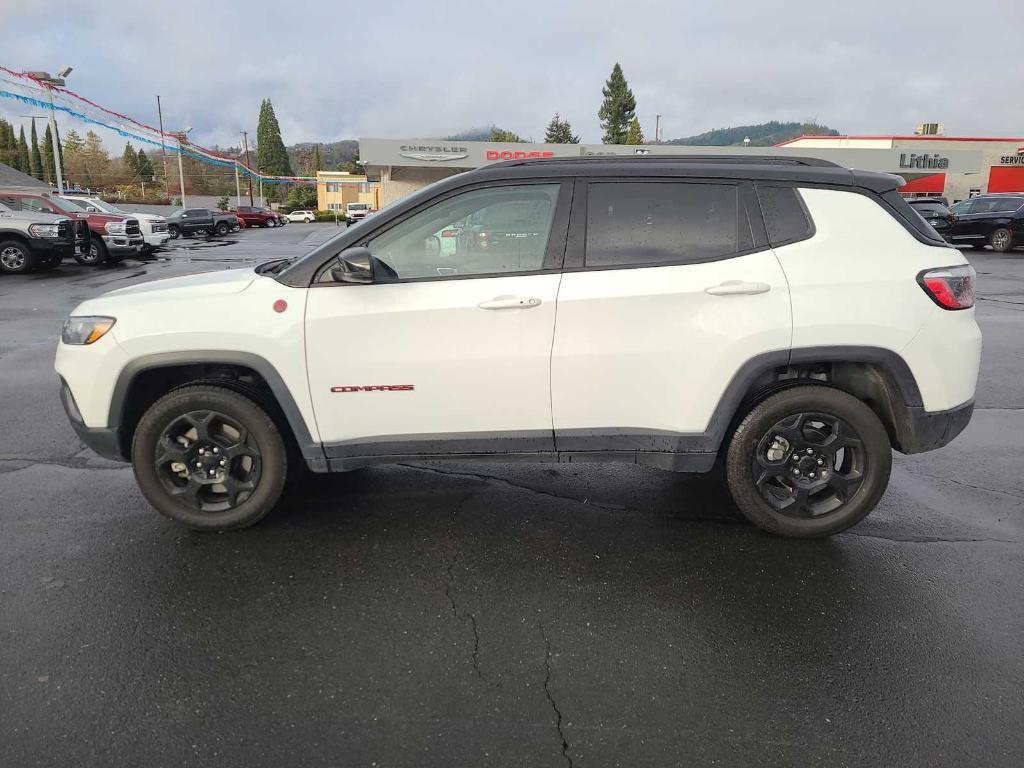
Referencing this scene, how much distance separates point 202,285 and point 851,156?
156ft

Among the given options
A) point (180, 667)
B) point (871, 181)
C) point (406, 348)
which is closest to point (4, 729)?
point (180, 667)

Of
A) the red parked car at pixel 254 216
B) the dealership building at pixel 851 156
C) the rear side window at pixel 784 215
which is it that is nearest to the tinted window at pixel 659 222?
the rear side window at pixel 784 215

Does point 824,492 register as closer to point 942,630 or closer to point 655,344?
point 942,630

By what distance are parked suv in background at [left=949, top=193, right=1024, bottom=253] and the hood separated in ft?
75.7

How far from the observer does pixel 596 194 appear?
3.50 metres

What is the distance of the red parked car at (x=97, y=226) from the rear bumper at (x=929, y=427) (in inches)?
733

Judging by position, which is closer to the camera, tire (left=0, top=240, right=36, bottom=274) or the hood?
the hood

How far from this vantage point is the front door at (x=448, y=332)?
11.0ft

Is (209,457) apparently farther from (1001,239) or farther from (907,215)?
(1001,239)

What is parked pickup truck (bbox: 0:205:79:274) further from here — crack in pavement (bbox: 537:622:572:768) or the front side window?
crack in pavement (bbox: 537:622:572:768)

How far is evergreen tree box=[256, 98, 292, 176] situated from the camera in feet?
350

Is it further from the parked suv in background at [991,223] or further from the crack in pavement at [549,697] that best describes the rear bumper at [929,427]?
the parked suv in background at [991,223]

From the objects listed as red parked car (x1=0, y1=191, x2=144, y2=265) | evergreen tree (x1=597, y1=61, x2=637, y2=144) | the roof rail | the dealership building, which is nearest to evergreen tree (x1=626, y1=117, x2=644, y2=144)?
evergreen tree (x1=597, y1=61, x2=637, y2=144)

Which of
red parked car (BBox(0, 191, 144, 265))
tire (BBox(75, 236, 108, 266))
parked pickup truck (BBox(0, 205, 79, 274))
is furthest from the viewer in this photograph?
tire (BBox(75, 236, 108, 266))
